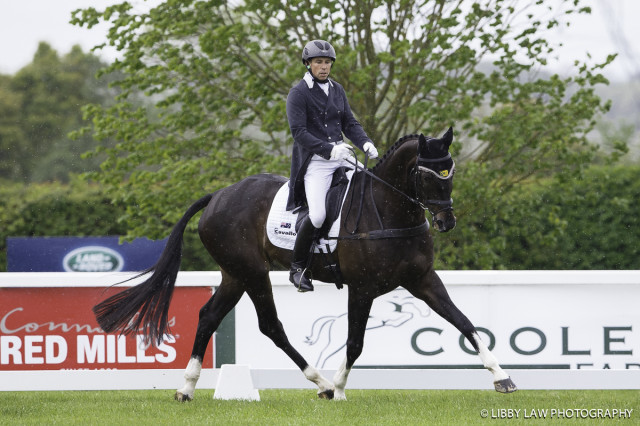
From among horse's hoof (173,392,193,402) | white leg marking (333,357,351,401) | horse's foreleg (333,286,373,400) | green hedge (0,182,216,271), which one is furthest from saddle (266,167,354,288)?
green hedge (0,182,216,271)

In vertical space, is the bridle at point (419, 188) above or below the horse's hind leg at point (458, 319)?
above

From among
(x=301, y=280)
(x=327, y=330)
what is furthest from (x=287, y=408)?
(x=327, y=330)

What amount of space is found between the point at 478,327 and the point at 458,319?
1.28 metres

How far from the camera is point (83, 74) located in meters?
41.0

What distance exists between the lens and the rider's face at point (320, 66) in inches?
247

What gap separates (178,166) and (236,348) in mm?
4162

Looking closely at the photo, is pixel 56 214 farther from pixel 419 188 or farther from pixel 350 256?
pixel 419 188

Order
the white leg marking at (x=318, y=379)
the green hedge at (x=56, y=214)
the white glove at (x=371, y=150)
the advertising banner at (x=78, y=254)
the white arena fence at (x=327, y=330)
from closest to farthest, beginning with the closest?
the white glove at (x=371, y=150) < the white leg marking at (x=318, y=379) < the white arena fence at (x=327, y=330) < the advertising banner at (x=78, y=254) < the green hedge at (x=56, y=214)

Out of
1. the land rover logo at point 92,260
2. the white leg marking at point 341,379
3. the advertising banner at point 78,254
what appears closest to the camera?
the white leg marking at point 341,379

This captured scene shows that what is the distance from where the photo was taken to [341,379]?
643 centimetres

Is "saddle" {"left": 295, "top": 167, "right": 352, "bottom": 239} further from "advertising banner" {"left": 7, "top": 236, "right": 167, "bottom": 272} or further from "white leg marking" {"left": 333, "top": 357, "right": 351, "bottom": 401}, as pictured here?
"advertising banner" {"left": 7, "top": 236, "right": 167, "bottom": 272}

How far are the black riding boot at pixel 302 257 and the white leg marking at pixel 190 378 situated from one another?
1061mm

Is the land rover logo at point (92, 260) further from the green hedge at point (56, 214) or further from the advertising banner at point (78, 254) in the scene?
the green hedge at point (56, 214)

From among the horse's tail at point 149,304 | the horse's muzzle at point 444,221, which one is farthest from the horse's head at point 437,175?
the horse's tail at point 149,304
